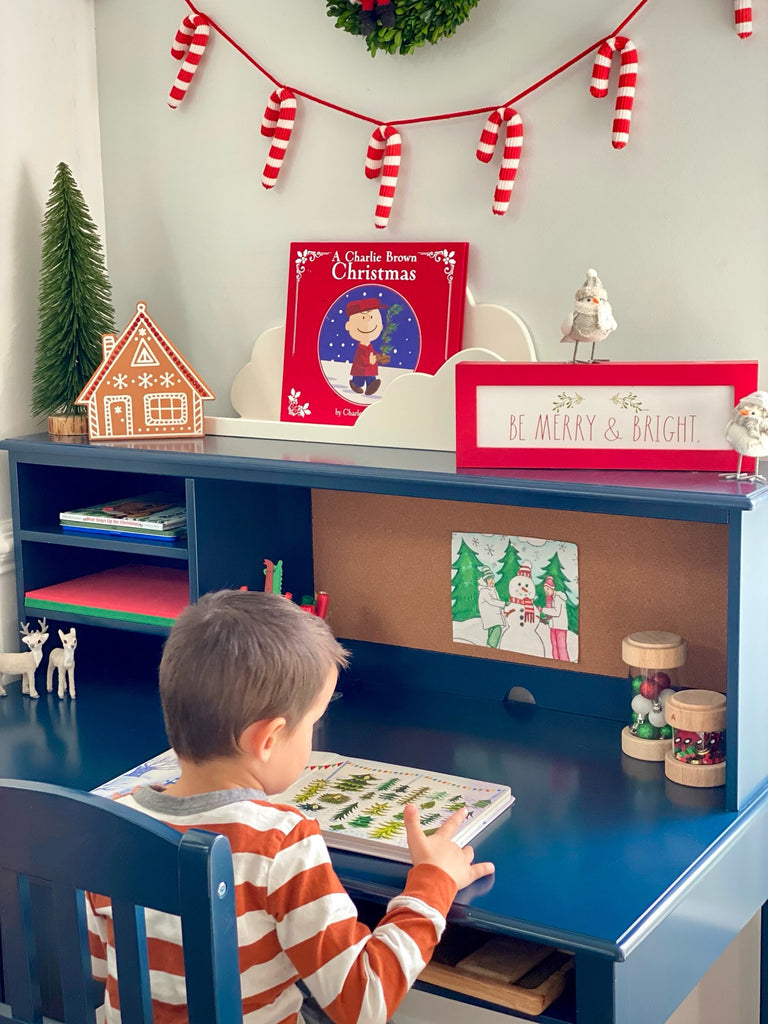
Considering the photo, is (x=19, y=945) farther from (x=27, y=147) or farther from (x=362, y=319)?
(x=27, y=147)

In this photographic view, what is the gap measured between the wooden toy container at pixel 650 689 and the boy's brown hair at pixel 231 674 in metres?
0.54

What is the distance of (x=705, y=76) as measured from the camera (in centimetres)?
152

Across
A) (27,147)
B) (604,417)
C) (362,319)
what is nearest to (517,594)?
(604,417)

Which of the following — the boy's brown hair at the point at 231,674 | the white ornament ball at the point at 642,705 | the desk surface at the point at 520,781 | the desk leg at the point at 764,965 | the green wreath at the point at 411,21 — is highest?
the green wreath at the point at 411,21

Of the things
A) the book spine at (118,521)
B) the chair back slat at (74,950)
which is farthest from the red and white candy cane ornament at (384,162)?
the chair back slat at (74,950)

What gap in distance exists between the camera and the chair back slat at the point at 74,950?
0.96 metres

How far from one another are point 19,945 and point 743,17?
129 cm

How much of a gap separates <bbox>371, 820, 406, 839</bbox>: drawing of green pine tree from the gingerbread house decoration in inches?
30.9

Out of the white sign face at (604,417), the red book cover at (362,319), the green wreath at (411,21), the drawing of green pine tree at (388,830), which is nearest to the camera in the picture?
the drawing of green pine tree at (388,830)

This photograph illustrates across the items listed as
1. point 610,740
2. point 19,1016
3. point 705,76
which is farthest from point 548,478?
point 19,1016

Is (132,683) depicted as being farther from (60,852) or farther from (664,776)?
(60,852)

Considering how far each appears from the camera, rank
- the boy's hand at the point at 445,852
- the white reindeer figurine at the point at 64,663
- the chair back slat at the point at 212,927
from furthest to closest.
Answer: the white reindeer figurine at the point at 64,663, the boy's hand at the point at 445,852, the chair back slat at the point at 212,927

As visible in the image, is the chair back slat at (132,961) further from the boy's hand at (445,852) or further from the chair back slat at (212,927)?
the boy's hand at (445,852)

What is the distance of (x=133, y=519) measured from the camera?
1.84 m
